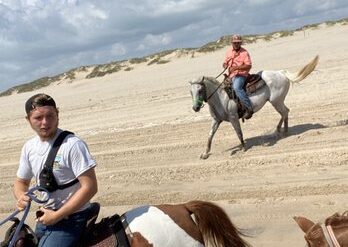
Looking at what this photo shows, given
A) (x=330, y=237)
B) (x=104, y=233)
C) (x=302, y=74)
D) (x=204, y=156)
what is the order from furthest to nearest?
(x=302, y=74), (x=204, y=156), (x=104, y=233), (x=330, y=237)

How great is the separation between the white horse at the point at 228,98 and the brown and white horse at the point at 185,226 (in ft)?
21.2

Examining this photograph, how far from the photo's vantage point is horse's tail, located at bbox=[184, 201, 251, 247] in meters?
4.61

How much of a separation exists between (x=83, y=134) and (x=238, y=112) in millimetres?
6764

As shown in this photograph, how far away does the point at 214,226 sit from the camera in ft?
15.2

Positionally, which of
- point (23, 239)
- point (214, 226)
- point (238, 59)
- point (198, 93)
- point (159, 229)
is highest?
point (238, 59)

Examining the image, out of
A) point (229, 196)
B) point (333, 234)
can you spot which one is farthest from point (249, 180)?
point (333, 234)

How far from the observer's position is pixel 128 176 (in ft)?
35.5

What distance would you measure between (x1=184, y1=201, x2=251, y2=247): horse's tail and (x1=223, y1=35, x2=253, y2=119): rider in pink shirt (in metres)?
7.06

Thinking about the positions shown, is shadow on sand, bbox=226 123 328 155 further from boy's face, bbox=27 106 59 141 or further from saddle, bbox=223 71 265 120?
boy's face, bbox=27 106 59 141

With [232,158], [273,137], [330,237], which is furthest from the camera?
[273,137]

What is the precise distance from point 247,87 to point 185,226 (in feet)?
25.0

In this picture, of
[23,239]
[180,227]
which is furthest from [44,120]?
[180,227]

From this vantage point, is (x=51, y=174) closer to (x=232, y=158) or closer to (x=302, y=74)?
(x=232, y=158)

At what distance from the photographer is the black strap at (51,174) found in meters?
4.20
